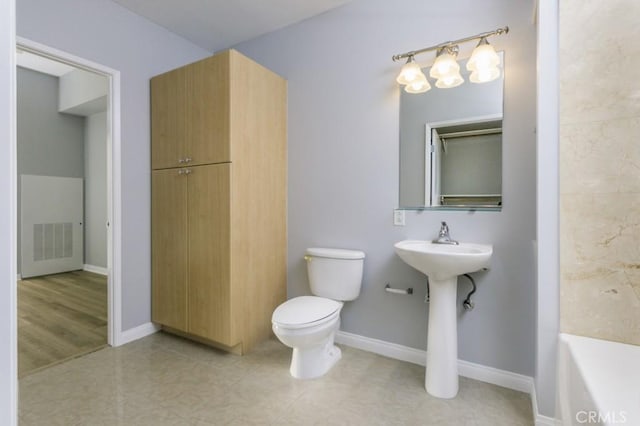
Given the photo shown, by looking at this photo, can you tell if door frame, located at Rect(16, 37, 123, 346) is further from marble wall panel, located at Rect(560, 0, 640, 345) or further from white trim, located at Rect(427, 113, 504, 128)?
marble wall panel, located at Rect(560, 0, 640, 345)

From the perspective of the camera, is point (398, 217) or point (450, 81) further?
point (398, 217)

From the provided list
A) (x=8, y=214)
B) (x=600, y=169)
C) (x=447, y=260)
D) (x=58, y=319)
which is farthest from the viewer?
(x=58, y=319)

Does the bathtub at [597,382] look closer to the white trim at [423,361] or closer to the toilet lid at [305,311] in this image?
the white trim at [423,361]

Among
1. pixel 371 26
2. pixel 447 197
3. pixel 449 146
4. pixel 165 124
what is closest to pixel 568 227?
pixel 447 197

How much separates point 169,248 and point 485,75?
8.03 feet

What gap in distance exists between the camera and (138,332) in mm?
2457

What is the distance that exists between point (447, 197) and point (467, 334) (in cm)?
86

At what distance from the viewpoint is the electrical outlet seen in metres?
2.13

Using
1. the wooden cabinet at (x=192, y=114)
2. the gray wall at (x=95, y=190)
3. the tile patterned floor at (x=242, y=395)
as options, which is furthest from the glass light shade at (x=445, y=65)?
the gray wall at (x=95, y=190)

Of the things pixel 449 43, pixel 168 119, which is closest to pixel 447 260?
pixel 449 43

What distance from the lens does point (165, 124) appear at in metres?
2.44

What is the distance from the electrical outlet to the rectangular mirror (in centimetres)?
5

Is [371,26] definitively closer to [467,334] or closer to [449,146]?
[449,146]

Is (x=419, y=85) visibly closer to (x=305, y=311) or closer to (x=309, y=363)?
(x=305, y=311)
